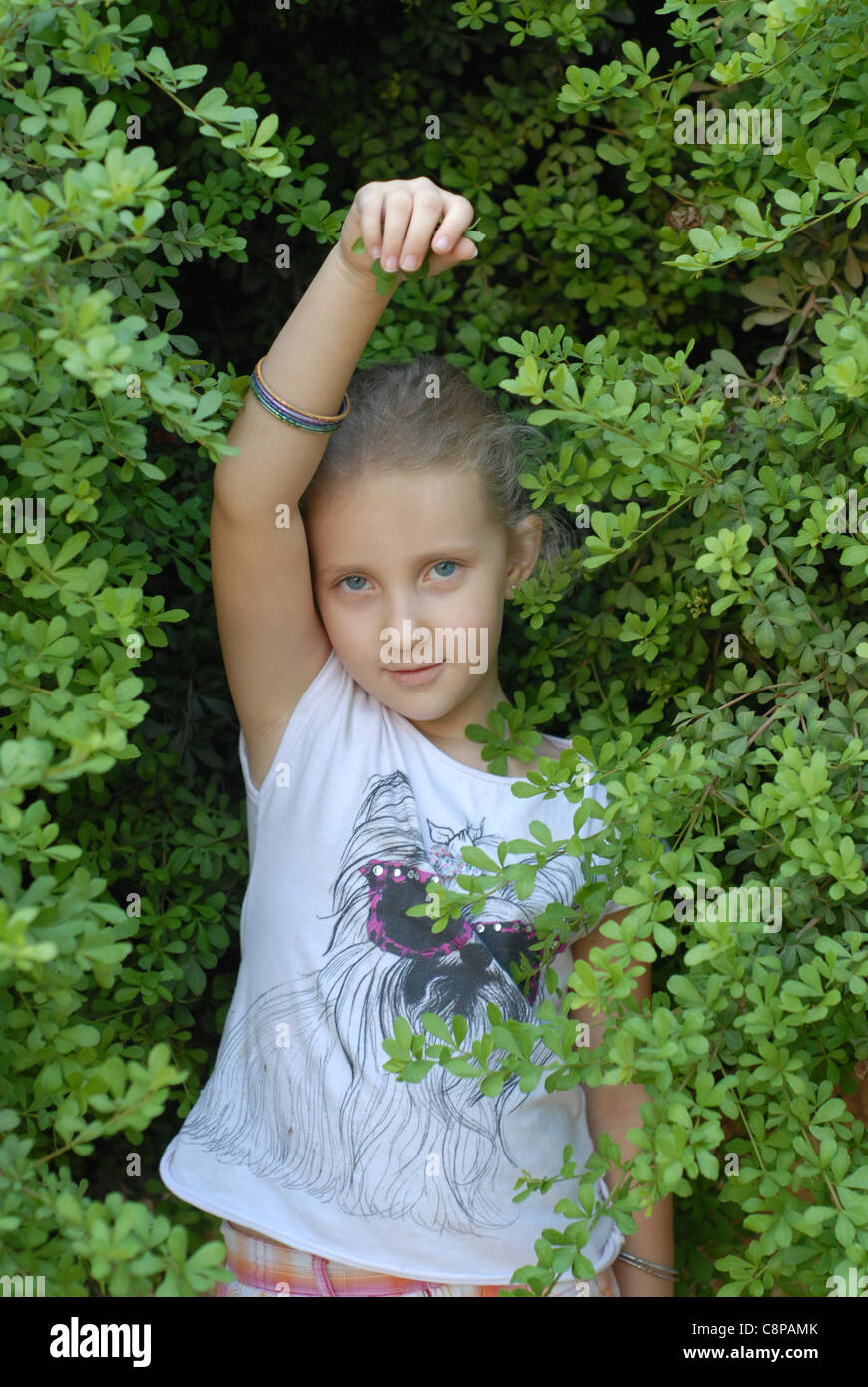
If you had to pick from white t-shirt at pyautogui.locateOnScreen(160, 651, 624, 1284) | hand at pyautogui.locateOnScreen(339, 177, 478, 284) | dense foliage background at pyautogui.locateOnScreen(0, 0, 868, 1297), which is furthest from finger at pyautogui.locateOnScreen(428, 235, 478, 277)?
white t-shirt at pyautogui.locateOnScreen(160, 651, 624, 1284)

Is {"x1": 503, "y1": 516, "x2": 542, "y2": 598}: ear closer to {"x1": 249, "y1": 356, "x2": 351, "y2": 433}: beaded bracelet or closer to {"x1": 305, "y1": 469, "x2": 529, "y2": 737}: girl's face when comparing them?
{"x1": 305, "y1": 469, "x2": 529, "y2": 737}: girl's face

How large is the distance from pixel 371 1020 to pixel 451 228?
3.27 ft

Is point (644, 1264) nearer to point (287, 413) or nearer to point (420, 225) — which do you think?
point (287, 413)

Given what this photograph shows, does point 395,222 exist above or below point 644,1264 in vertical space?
above

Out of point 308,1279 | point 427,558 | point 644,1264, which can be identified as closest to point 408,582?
point 427,558

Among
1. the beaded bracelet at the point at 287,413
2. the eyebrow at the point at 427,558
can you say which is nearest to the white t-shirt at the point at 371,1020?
the eyebrow at the point at 427,558

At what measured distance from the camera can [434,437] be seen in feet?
6.09

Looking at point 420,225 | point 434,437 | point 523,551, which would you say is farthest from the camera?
point 523,551

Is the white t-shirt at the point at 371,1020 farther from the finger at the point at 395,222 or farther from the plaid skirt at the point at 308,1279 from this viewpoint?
the finger at the point at 395,222

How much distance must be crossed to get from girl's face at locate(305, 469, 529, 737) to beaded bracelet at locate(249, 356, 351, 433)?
16cm

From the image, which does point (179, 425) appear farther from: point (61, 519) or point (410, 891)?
point (410, 891)

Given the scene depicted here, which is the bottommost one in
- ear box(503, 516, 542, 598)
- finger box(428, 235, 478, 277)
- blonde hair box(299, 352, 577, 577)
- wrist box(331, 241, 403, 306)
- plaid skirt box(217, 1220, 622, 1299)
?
plaid skirt box(217, 1220, 622, 1299)

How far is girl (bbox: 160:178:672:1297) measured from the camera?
1713mm

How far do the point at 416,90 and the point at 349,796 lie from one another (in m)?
1.35
